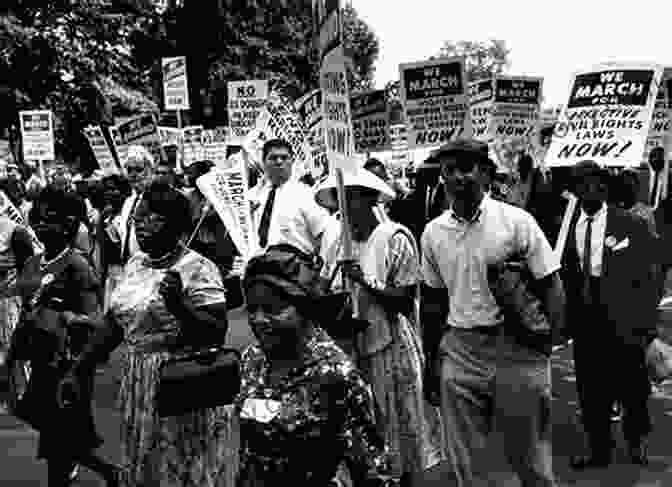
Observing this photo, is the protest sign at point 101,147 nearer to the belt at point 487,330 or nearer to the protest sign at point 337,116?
the protest sign at point 337,116

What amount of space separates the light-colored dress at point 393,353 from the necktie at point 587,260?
159 centimetres

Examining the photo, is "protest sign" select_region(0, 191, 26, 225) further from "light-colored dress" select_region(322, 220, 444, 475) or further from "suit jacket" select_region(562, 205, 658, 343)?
"suit jacket" select_region(562, 205, 658, 343)

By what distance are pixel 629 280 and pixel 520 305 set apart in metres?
2.28

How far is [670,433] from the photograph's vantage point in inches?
303

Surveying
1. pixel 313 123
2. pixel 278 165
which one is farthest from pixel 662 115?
pixel 278 165

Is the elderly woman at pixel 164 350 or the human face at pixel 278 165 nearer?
the elderly woman at pixel 164 350

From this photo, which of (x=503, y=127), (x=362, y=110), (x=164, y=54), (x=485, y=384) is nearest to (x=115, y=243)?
(x=362, y=110)

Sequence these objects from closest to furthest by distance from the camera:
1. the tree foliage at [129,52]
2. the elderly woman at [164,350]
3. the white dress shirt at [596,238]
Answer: the elderly woman at [164,350]
the white dress shirt at [596,238]
the tree foliage at [129,52]

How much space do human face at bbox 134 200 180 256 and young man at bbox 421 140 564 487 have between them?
127cm

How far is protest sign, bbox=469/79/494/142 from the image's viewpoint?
12516 mm

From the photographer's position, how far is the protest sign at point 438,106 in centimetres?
1002

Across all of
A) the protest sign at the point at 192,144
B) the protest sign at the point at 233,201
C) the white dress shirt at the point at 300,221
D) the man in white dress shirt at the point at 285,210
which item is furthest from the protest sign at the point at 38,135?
the white dress shirt at the point at 300,221

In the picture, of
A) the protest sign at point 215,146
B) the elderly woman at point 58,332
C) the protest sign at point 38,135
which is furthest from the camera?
the protest sign at point 38,135

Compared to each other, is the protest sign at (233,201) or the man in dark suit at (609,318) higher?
the protest sign at (233,201)
